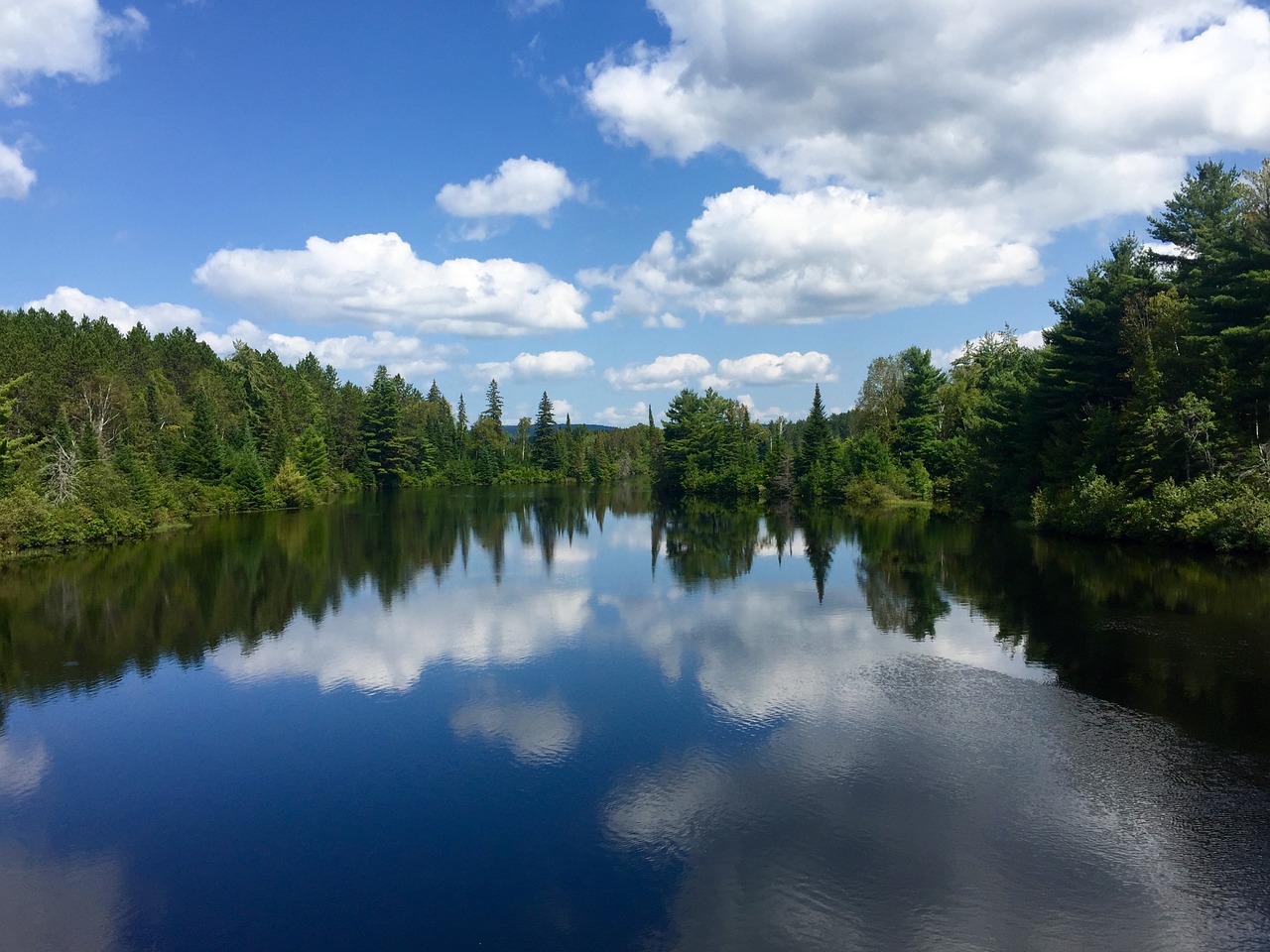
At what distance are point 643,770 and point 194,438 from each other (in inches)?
2034

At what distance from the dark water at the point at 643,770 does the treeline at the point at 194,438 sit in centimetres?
1398

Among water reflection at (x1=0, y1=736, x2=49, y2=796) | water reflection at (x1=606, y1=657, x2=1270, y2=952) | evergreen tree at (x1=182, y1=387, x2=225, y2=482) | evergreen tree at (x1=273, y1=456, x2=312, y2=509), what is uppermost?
evergreen tree at (x1=182, y1=387, x2=225, y2=482)

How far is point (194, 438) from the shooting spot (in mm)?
52219

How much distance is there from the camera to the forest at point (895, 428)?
2784cm

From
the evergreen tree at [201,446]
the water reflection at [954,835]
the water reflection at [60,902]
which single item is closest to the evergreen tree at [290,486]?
the evergreen tree at [201,446]

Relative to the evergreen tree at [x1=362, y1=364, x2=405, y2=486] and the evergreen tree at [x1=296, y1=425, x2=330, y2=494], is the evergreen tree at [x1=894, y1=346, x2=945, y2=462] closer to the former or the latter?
the evergreen tree at [x1=296, y1=425, x2=330, y2=494]

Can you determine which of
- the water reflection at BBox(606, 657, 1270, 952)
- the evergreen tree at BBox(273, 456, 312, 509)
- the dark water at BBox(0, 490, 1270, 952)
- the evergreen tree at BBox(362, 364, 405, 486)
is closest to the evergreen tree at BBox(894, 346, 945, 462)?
the dark water at BBox(0, 490, 1270, 952)

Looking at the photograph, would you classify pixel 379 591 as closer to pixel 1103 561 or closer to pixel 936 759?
pixel 936 759

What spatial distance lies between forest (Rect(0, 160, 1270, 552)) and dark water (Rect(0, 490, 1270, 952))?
8.25 meters

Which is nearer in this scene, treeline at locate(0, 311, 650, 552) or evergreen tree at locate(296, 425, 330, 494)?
treeline at locate(0, 311, 650, 552)

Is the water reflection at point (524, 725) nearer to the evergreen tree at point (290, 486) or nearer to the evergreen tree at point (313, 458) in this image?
the evergreen tree at point (290, 486)

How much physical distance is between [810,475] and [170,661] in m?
54.1

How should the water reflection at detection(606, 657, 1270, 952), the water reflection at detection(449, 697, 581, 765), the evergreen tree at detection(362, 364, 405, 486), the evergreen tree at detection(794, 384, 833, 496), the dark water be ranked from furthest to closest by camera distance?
the evergreen tree at detection(362, 364, 405, 486), the evergreen tree at detection(794, 384, 833, 496), the water reflection at detection(449, 697, 581, 765), the dark water, the water reflection at detection(606, 657, 1270, 952)

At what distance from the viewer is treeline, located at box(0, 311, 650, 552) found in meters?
35.0
